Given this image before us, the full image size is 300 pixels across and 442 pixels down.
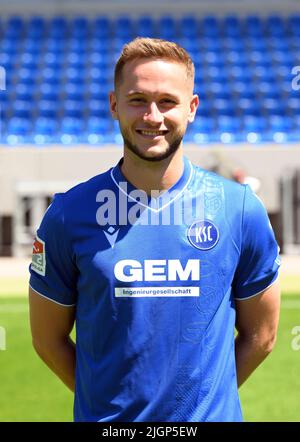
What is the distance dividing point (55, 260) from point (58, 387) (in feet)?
12.8

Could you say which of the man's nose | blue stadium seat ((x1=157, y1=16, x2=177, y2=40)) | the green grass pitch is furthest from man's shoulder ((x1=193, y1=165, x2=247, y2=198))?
blue stadium seat ((x1=157, y1=16, x2=177, y2=40))

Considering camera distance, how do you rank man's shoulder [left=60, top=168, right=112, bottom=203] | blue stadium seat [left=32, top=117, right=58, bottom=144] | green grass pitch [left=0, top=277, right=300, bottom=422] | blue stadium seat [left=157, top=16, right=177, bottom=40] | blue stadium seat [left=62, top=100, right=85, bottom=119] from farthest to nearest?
blue stadium seat [left=157, top=16, right=177, bottom=40] < blue stadium seat [left=62, top=100, right=85, bottom=119] < blue stadium seat [left=32, top=117, right=58, bottom=144] < green grass pitch [left=0, top=277, right=300, bottom=422] < man's shoulder [left=60, top=168, right=112, bottom=203]

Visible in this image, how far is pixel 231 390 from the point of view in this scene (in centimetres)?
212

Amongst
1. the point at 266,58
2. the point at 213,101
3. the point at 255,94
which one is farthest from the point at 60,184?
the point at 266,58

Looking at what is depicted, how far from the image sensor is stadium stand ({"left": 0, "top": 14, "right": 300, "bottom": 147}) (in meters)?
19.7

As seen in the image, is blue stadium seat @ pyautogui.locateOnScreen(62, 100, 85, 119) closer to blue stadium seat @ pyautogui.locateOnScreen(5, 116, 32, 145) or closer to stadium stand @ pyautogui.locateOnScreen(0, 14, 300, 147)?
stadium stand @ pyautogui.locateOnScreen(0, 14, 300, 147)

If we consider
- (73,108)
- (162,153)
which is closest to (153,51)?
(162,153)

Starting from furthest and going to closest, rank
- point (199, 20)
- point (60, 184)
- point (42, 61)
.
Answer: point (199, 20) → point (42, 61) → point (60, 184)

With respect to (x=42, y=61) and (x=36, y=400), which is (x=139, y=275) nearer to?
(x=36, y=400)

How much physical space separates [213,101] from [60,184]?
648cm

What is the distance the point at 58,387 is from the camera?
5.86 metres

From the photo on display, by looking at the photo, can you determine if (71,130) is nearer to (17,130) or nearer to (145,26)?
(17,130)

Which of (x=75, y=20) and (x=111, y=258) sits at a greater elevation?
(x=75, y=20)

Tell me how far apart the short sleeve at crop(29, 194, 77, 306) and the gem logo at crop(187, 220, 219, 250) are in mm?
337
